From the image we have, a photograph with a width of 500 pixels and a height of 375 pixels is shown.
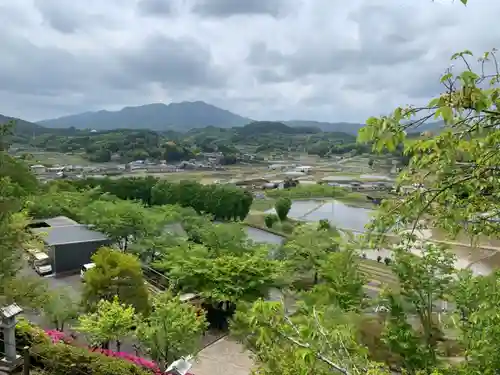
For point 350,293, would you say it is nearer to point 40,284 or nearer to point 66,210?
point 40,284

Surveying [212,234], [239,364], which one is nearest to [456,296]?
[239,364]

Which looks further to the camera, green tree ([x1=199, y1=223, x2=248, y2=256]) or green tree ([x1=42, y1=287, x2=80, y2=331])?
green tree ([x1=199, y1=223, x2=248, y2=256])

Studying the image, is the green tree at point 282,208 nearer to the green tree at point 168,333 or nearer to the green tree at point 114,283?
the green tree at point 114,283

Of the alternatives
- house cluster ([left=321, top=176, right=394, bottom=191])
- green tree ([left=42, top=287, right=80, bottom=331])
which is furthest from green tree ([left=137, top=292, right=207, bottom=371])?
house cluster ([left=321, top=176, right=394, bottom=191])

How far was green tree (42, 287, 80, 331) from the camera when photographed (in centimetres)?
1110

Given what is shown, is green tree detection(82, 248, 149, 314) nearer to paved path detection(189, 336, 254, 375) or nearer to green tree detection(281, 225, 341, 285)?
paved path detection(189, 336, 254, 375)

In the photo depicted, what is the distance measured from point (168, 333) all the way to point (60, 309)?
11.6 feet

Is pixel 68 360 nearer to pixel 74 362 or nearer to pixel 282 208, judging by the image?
pixel 74 362

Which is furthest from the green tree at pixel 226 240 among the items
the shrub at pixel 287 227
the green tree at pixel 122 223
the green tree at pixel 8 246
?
the shrub at pixel 287 227

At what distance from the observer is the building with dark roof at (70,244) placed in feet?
58.9

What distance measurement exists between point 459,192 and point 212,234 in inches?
633

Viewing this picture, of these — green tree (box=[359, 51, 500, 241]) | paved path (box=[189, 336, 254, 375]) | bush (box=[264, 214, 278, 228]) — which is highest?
green tree (box=[359, 51, 500, 241])

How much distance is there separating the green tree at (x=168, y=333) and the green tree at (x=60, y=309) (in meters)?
2.69

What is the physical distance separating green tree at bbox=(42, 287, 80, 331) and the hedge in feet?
10.7
